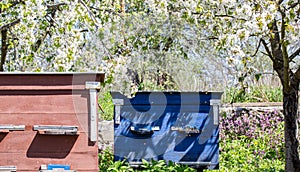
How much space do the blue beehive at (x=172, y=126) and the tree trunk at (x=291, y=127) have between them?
63cm

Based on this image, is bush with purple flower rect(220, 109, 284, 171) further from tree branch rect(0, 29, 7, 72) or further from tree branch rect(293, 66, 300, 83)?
tree branch rect(0, 29, 7, 72)

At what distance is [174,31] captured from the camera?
179 inches

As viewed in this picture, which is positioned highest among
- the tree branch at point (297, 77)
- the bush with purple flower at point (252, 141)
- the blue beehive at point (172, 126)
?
the tree branch at point (297, 77)

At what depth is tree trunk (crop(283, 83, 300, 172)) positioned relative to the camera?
413 centimetres

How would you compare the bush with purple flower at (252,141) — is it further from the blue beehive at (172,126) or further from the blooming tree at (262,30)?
the blooming tree at (262,30)

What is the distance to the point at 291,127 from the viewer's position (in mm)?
4184

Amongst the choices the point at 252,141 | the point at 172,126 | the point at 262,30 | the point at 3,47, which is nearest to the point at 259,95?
the point at 252,141

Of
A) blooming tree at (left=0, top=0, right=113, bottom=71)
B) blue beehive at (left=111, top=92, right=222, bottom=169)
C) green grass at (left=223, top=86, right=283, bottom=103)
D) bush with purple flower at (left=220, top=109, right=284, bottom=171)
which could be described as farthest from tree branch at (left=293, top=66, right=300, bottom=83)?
green grass at (left=223, top=86, right=283, bottom=103)

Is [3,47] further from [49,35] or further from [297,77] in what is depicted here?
[297,77]

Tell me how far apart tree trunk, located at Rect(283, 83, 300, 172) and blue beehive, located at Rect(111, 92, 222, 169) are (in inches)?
24.9

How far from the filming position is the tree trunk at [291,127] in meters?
4.13

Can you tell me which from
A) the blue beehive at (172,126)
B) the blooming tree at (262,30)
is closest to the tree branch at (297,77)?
the blooming tree at (262,30)

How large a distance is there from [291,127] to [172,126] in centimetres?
109

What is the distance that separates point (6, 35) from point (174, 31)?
1.67 meters
